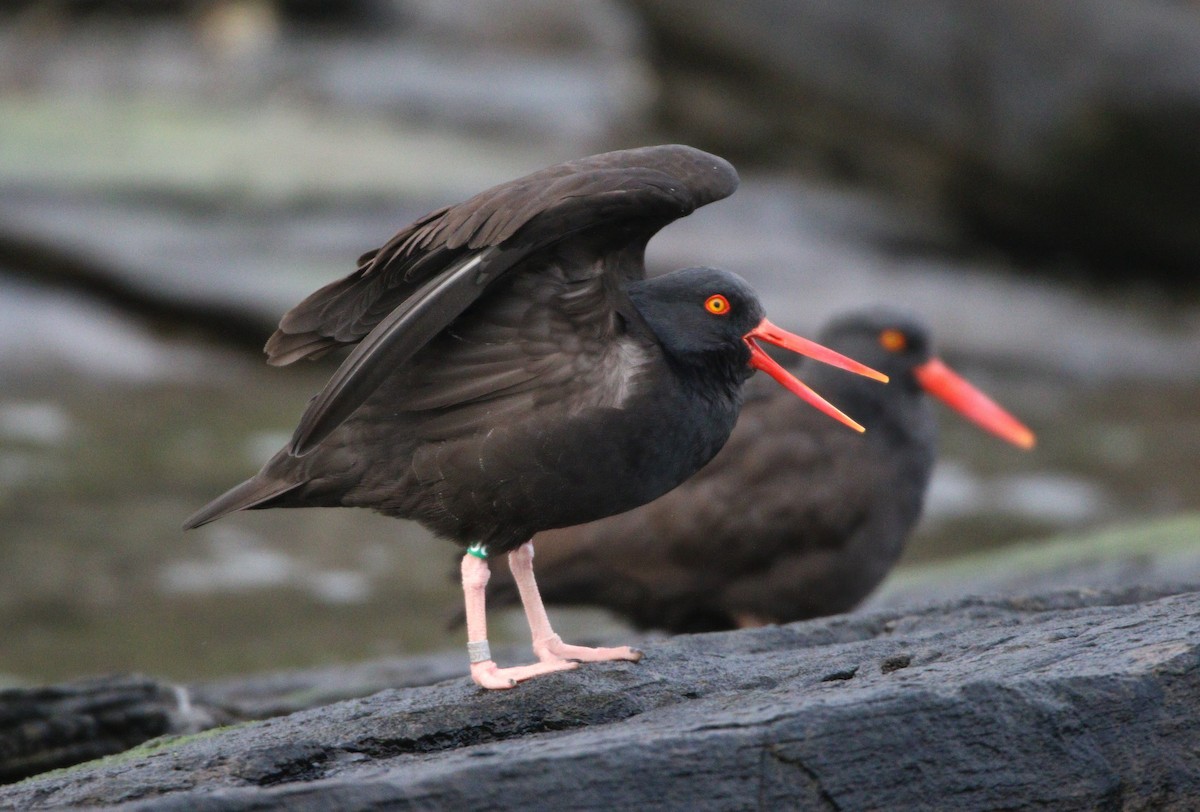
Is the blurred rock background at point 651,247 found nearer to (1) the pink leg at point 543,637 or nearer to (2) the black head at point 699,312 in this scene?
(1) the pink leg at point 543,637

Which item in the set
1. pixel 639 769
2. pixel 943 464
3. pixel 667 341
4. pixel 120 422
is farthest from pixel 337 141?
pixel 639 769

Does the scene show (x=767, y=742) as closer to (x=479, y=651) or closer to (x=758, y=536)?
(x=479, y=651)

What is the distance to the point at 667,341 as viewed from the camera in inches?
128

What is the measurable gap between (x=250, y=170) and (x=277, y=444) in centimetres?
435

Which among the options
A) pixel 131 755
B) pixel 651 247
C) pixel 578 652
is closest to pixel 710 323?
pixel 578 652

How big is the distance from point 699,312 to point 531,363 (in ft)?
1.25

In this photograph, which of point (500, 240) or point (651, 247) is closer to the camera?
point (500, 240)

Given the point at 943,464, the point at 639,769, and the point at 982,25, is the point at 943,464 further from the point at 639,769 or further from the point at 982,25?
the point at 639,769

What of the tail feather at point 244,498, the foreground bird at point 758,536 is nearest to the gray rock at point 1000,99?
the foreground bird at point 758,536

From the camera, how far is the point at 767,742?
254 cm

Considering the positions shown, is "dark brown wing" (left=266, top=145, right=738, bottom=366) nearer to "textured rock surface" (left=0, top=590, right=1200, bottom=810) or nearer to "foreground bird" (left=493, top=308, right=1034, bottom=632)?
"textured rock surface" (left=0, top=590, right=1200, bottom=810)

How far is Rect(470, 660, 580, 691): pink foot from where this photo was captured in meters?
3.08

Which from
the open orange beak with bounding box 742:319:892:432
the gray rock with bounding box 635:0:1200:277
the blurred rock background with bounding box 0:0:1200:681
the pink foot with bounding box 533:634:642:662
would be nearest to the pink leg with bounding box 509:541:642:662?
the pink foot with bounding box 533:634:642:662

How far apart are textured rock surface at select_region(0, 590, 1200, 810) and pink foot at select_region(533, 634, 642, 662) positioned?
0.09 meters
